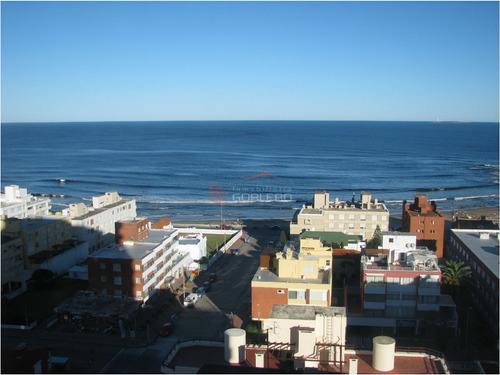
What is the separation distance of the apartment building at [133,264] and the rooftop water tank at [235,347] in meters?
14.3

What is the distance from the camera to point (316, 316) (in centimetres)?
1694

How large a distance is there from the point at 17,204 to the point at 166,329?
28.1 metres

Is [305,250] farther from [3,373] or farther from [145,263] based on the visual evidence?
[3,373]

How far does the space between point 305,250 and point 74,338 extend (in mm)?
12846

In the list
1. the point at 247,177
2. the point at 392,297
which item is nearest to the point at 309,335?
the point at 392,297

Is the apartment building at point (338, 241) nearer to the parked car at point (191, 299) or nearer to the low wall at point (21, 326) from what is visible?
the parked car at point (191, 299)

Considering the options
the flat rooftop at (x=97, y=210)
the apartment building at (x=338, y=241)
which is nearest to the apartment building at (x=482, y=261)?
the apartment building at (x=338, y=241)

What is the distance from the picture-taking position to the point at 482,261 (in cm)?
2923

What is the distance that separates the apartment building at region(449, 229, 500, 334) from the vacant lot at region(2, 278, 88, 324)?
24424 mm

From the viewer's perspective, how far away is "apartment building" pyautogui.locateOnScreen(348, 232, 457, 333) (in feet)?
80.3

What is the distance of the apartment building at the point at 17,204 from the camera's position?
45.5m

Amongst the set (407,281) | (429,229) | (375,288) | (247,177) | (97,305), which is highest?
(407,281)

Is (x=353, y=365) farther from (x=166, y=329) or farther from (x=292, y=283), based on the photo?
(x=166, y=329)

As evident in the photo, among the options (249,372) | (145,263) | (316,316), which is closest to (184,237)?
(145,263)
